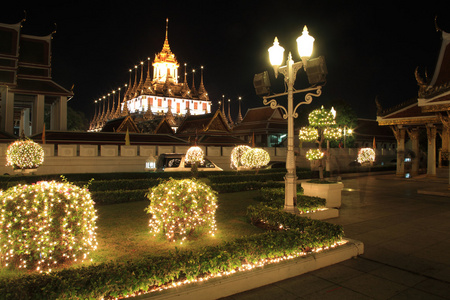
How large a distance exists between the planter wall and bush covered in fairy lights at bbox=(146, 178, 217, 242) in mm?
4772

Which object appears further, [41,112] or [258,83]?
[41,112]

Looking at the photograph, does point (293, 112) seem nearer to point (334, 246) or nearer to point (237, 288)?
point (334, 246)

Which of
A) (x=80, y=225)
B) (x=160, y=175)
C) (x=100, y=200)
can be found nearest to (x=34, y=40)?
(x=160, y=175)

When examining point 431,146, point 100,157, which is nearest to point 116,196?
point 100,157

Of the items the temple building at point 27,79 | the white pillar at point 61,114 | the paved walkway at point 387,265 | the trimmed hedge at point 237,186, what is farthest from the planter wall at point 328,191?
the white pillar at point 61,114

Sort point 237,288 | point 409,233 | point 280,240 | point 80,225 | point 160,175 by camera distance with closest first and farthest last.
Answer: point 237,288, point 80,225, point 280,240, point 409,233, point 160,175

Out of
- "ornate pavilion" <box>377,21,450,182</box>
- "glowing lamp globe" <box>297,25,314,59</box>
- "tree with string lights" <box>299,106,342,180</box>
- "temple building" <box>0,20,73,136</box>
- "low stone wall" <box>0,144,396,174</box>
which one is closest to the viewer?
"glowing lamp globe" <box>297,25,314,59</box>

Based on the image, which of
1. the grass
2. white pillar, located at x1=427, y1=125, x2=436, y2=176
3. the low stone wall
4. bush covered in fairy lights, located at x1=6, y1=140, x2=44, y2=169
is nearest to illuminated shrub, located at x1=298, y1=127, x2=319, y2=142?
the grass

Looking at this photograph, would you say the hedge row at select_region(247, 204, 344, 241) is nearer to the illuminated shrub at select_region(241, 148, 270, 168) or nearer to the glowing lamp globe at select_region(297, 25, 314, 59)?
the glowing lamp globe at select_region(297, 25, 314, 59)

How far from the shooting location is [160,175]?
566 inches

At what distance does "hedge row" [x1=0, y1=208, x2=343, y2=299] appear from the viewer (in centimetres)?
352

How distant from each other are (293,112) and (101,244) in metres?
4.93

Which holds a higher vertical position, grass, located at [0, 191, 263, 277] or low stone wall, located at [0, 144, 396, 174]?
low stone wall, located at [0, 144, 396, 174]

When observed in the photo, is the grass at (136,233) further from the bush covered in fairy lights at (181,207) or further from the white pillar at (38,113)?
the white pillar at (38,113)
